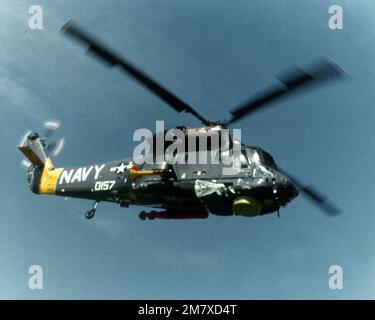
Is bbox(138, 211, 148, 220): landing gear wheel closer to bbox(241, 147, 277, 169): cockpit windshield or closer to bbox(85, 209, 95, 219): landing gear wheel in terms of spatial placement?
bbox(85, 209, 95, 219): landing gear wheel

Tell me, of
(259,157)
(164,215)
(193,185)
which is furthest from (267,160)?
(164,215)

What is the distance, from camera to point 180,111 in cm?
2236

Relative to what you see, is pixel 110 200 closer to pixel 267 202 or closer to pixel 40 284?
pixel 40 284

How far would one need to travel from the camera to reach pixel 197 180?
2250cm

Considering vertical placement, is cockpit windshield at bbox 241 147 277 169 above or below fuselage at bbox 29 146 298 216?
above

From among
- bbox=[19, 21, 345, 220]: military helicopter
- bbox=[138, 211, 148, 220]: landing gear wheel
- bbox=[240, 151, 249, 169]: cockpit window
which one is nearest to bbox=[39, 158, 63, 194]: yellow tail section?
bbox=[19, 21, 345, 220]: military helicopter

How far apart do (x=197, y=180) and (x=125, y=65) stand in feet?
19.1

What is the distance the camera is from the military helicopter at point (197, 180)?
19.8 m

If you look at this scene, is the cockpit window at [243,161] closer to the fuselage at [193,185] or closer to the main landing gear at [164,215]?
the fuselage at [193,185]

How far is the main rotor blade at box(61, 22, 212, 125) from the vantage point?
18.9m

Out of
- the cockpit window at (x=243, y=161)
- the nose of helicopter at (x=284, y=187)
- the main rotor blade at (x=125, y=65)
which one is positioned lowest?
the nose of helicopter at (x=284, y=187)

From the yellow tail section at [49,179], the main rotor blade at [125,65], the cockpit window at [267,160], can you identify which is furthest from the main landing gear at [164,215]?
the yellow tail section at [49,179]

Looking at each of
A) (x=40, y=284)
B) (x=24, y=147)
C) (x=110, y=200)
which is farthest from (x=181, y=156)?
(x=24, y=147)

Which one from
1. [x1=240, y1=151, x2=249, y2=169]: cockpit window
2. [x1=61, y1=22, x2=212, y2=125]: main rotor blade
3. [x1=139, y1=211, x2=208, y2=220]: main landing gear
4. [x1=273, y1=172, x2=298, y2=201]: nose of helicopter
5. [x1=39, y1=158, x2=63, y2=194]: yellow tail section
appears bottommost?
[x1=139, y1=211, x2=208, y2=220]: main landing gear
